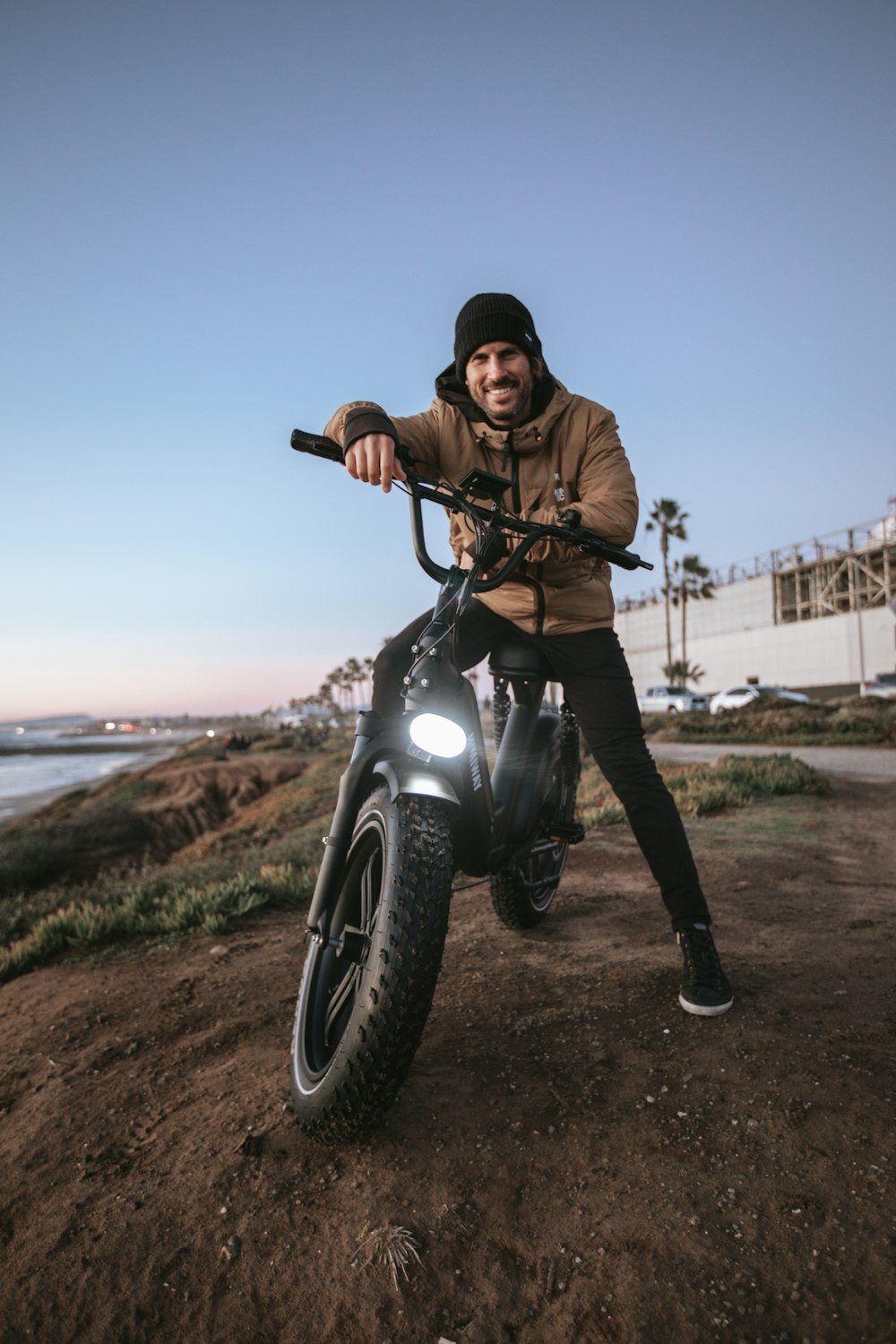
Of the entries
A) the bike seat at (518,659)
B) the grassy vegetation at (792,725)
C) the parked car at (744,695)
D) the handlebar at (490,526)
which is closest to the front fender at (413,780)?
the handlebar at (490,526)

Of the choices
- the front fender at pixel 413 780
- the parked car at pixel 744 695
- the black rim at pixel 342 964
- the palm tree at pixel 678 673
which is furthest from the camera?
the palm tree at pixel 678 673

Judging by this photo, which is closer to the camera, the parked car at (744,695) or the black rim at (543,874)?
the black rim at (543,874)

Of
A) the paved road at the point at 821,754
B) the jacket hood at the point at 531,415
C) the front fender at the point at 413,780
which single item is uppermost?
the jacket hood at the point at 531,415

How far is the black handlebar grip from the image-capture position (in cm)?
236

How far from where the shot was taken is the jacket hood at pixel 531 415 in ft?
8.89

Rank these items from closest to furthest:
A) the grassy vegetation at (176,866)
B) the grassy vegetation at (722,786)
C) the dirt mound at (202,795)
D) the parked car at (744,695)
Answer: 1. the grassy vegetation at (176,866)
2. the grassy vegetation at (722,786)
3. the dirt mound at (202,795)
4. the parked car at (744,695)

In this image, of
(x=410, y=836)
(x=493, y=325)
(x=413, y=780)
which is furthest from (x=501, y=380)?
(x=410, y=836)

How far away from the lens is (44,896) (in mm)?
7012

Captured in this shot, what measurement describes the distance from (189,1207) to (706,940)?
6.20ft

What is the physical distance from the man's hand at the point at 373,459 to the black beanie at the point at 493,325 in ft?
2.16

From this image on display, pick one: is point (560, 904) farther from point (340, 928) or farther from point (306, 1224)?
point (306, 1224)

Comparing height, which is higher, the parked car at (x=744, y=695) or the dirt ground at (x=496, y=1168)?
the parked car at (x=744, y=695)

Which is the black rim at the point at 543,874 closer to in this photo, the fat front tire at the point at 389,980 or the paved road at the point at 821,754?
the fat front tire at the point at 389,980

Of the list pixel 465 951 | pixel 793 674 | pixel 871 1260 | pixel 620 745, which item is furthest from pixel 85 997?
pixel 793 674
